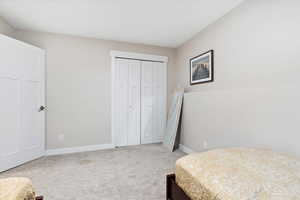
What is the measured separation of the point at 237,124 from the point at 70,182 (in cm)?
231

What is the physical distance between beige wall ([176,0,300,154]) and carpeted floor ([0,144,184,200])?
1001mm

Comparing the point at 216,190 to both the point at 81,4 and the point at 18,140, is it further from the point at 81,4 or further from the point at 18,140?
the point at 18,140

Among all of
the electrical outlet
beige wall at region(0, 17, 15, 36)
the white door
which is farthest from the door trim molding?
the electrical outlet

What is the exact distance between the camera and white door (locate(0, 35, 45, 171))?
2.29 m

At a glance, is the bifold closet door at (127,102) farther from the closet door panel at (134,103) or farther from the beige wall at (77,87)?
the beige wall at (77,87)

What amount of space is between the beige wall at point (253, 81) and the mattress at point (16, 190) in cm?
219

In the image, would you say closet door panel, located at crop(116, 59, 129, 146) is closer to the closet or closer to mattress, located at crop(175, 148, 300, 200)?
the closet

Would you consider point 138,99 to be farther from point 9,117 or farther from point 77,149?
point 9,117

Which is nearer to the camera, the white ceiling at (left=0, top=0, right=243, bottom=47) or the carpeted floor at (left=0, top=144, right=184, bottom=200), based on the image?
the carpeted floor at (left=0, top=144, right=184, bottom=200)

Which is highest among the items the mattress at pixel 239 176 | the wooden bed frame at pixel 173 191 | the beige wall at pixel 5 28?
the beige wall at pixel 5 28

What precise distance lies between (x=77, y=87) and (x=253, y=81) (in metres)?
3.06

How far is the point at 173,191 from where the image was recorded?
4.55ft

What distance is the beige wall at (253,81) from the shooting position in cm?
153

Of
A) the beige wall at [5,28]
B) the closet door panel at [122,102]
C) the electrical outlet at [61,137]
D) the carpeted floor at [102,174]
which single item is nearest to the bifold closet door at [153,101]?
the closet door panel at [122,102]
